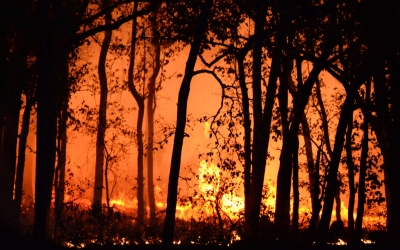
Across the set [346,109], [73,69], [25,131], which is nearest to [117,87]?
[73,69]

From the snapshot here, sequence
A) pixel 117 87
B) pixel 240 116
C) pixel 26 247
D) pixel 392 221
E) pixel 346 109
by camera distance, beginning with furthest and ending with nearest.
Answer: pixel 117 87 → pixel 392 221 → pixel 240 116 → pixel 346 109 → pixel 26 247

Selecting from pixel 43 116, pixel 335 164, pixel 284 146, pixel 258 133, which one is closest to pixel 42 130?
pixel 43 116

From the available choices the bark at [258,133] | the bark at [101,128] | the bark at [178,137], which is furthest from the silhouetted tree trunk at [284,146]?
the bark at [101,128]

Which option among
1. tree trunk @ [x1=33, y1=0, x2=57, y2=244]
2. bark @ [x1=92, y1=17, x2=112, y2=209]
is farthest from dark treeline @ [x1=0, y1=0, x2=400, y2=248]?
bark @ [x1=92, y1=17, x2=112, y2=209]

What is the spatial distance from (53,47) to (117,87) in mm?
12198

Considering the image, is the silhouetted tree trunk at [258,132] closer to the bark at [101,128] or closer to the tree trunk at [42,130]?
the tree trunk at [42,130]

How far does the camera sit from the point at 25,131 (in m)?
13.5

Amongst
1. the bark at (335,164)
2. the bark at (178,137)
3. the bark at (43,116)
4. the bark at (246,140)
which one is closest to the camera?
the bark at (43,116)

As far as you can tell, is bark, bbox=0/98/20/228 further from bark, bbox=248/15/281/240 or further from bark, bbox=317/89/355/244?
bark, bbox=317/89/355/244

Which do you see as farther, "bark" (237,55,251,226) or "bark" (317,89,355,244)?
"bark" (237,55,251,226)

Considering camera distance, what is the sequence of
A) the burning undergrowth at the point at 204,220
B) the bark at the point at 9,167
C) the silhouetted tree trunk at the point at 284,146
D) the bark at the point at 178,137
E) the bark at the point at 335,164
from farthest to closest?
the bark at the point at 9,167 < the silhouetted tree trunk at the point at 284,146 < the burning undergrowth at the point at 204,220 < the bark at the point at 335,164 < the bark at the point at 178,137

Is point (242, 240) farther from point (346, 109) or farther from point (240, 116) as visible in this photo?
point (346, 109)

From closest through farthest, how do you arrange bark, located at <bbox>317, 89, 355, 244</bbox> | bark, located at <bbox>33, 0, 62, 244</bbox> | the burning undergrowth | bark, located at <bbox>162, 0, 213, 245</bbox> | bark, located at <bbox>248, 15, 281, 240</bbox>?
bark, located at <bbox>33, 0, 62, 244</bbox> < bark, located at <bbox>162, 0, 213, 245</bbox> < bark, located at <bbox>317, 89, 355, 244</bbox> < the burning undergrowth < bark, located at <bbox>248, 15, 281, 240</bbox>

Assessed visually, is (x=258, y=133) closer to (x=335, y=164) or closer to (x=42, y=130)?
(x=335, y=164)
